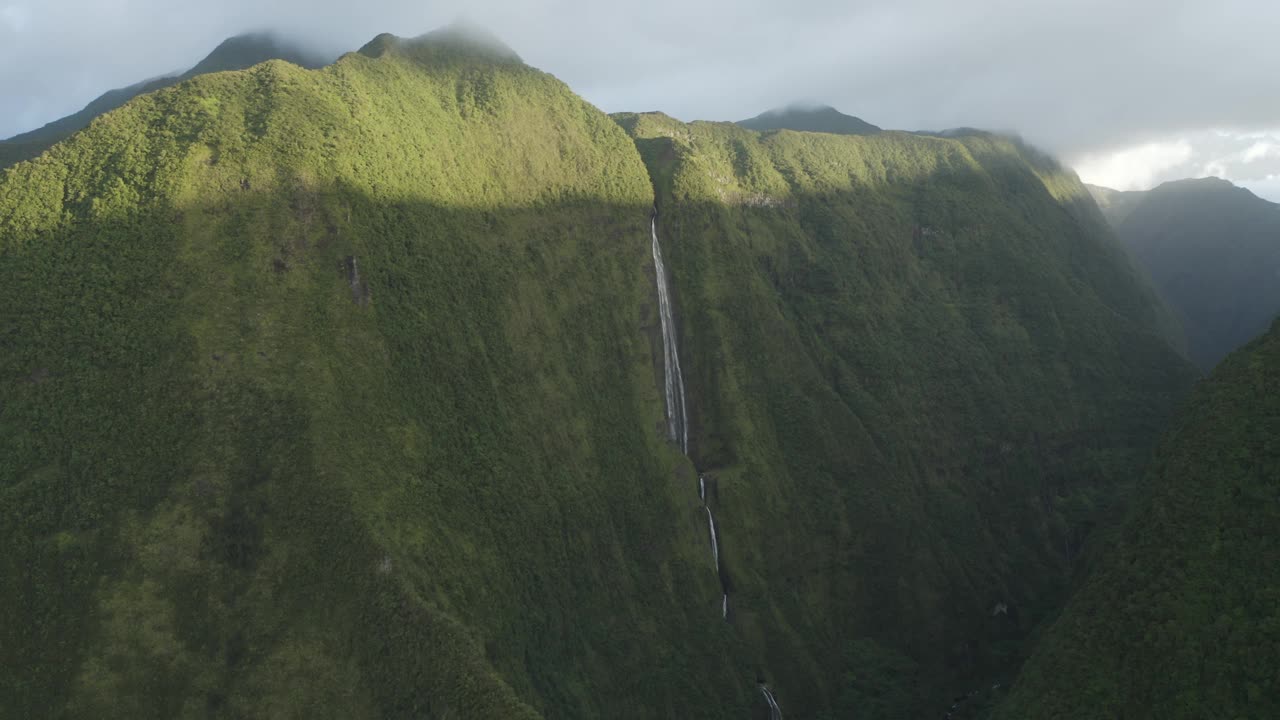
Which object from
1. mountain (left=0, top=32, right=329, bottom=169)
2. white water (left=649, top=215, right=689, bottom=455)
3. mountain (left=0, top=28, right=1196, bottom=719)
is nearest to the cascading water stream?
white water (left=649, top=215, right=689, bottom=455)

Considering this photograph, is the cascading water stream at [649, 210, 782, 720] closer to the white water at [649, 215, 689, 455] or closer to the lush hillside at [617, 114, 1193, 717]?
the white water at [649, 215, 689, 455]

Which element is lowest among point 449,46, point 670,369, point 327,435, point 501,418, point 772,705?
point 772,705

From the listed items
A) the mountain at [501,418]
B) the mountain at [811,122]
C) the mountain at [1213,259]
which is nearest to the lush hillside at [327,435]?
the mountain at [501,418]

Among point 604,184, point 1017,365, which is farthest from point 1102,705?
point 1017,365

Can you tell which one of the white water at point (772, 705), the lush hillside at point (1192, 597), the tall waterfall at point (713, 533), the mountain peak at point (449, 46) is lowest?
the white water at point (772, 705)

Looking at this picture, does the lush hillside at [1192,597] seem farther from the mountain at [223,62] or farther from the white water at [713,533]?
the mountain at [223,62]

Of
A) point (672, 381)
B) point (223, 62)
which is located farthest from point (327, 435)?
point (223, 62)

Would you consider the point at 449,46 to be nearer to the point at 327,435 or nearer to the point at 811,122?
the point at 327,435
